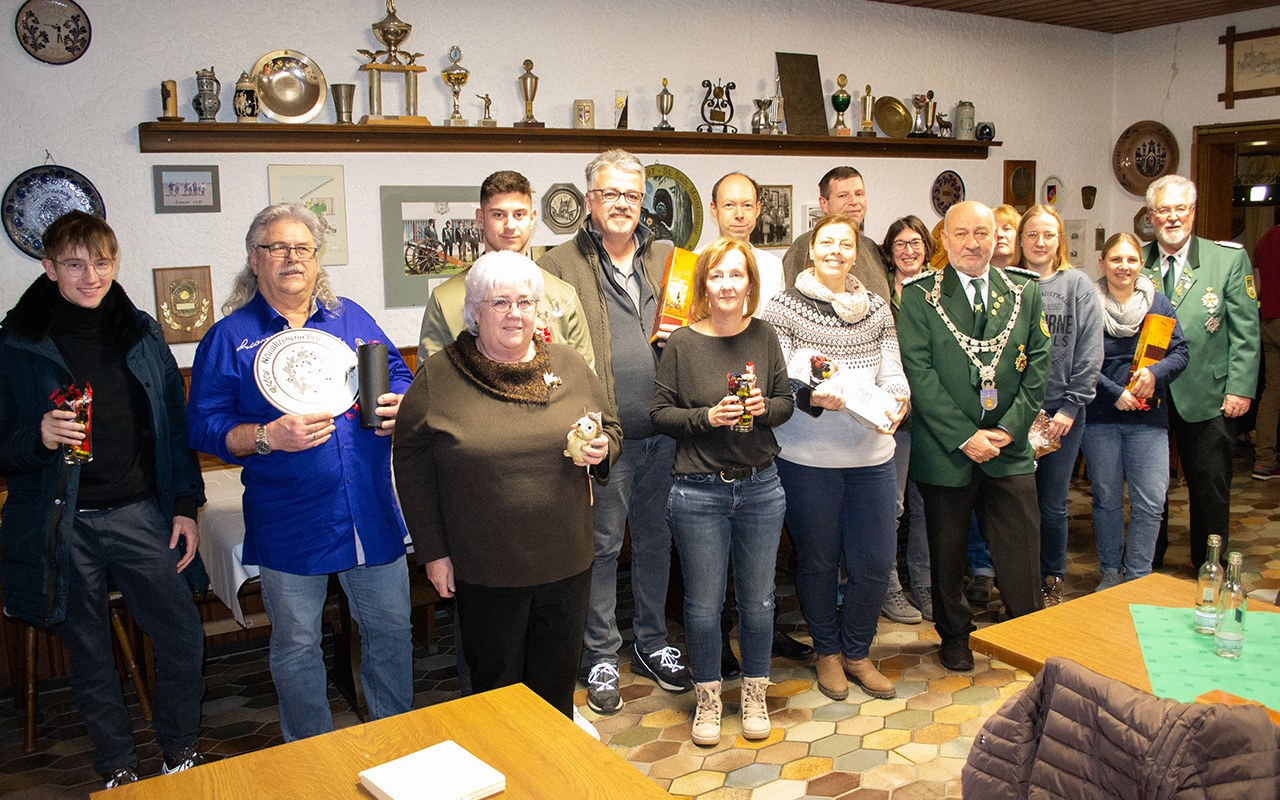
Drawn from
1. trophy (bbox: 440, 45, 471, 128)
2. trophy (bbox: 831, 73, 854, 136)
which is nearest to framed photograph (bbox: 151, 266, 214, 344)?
trophy (bbox: 440, 45, 471, 128)

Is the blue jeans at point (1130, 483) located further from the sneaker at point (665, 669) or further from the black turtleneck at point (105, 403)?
the black turtleneck at point (105, 403)

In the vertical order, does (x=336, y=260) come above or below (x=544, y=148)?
below

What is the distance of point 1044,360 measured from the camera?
11.4 ft

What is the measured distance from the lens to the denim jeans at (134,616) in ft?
8.80

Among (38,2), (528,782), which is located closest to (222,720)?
(528,782)

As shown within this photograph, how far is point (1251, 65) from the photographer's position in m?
7.09

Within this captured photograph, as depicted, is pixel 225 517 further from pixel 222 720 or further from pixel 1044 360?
pixel 1044 360

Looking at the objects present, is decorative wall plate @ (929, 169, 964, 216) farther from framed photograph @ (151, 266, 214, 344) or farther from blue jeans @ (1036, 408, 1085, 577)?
framed photograph @ (151, 266, 214, 344)

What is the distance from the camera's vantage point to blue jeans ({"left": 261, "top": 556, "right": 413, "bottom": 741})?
8.07 feet

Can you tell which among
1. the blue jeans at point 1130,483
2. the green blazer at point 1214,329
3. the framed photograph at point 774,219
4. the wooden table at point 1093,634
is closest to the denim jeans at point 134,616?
the wooden table at point 1093,634

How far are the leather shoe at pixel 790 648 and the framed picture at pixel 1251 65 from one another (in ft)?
19.8

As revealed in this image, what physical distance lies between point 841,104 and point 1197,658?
4.94 meters

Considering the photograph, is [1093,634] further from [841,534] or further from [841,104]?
[841,104]

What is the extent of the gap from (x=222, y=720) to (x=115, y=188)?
2.49 metres
